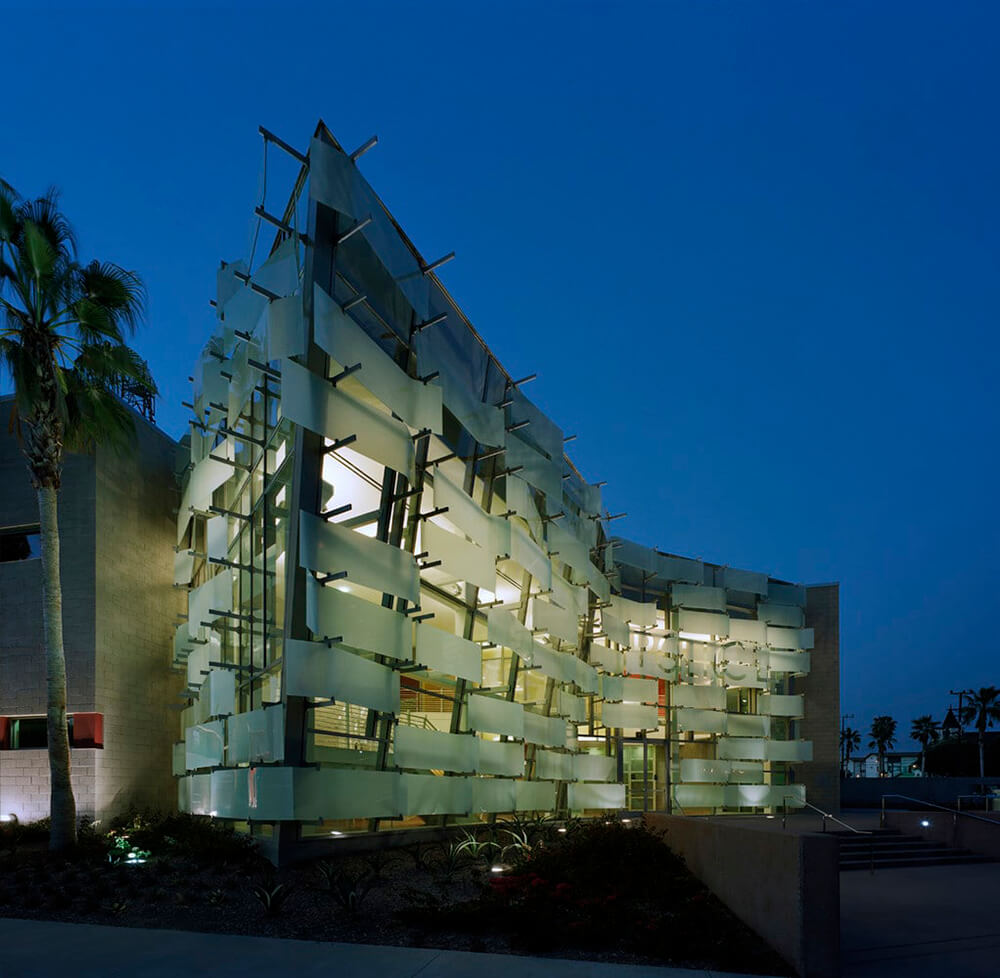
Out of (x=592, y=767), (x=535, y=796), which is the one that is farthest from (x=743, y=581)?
(x=535, y=796)

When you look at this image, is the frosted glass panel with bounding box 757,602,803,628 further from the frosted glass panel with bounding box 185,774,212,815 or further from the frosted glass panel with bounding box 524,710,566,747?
the frosted glass panel with bounding box 185,774,212,815

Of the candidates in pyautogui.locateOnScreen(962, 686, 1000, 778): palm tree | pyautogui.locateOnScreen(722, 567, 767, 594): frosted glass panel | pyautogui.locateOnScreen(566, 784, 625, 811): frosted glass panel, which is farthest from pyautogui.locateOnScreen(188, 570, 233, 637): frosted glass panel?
pyautogui.locateOnScreen(962, 686, 1000, 778): palm tree

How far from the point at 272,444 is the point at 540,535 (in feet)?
24.2

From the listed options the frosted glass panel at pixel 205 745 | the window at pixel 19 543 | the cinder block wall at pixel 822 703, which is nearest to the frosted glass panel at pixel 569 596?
the frosted glass panel at pixel 205 745

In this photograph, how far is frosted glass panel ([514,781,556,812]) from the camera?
19.2 meters

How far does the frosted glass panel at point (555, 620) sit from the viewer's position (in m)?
20.4

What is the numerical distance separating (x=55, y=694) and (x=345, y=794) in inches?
251

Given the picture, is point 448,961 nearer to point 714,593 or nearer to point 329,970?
A: point 329,970

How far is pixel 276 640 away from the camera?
563 inches

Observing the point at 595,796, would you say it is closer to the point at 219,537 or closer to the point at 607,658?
the point at 607,658

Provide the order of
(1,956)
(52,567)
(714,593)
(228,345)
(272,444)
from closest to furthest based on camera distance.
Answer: (1,956) < (272,444) < (52,567) < (228,345) < (714,593)

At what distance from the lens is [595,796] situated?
79.8 feet

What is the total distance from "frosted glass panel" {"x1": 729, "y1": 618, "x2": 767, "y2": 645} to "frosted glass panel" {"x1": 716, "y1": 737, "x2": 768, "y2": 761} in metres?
3.12

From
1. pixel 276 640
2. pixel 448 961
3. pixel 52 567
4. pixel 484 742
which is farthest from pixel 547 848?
pixel 52 567
